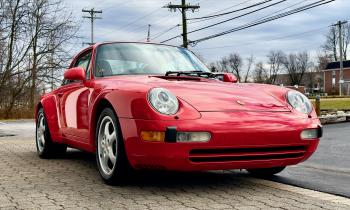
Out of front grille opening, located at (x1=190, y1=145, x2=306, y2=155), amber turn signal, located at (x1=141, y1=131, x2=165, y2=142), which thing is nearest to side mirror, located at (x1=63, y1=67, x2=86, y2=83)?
amber turn signal, located at (x1=141, y1=131, x2=165, y2=142)

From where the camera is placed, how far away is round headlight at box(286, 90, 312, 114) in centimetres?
384

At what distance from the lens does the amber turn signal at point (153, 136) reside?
3.18m

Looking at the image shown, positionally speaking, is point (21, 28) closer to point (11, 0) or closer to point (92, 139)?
point (11, 0)

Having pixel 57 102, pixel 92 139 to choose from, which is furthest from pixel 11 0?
pixel 92 139

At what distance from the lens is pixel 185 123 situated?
126 inches

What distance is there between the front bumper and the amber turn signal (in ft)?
0.10

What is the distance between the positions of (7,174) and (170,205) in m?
2.47

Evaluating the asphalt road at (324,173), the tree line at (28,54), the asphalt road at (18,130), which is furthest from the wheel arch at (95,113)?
the tree line at (28,54)

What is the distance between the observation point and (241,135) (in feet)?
10.8

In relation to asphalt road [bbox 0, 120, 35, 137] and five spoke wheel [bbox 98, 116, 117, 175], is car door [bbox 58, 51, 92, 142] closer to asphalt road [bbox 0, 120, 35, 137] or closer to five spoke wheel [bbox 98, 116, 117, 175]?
five spoke wheel [bbox 98, 116, 117, 175]

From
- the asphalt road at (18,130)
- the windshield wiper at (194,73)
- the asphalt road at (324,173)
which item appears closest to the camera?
the asphalt road at (324,173)

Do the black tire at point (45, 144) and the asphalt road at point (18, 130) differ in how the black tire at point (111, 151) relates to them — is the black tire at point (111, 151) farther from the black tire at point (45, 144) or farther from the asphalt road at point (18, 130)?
the asphalt road at point (18, 130)

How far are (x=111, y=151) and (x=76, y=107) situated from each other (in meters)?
1.20

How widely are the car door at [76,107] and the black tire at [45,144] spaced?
658mm
